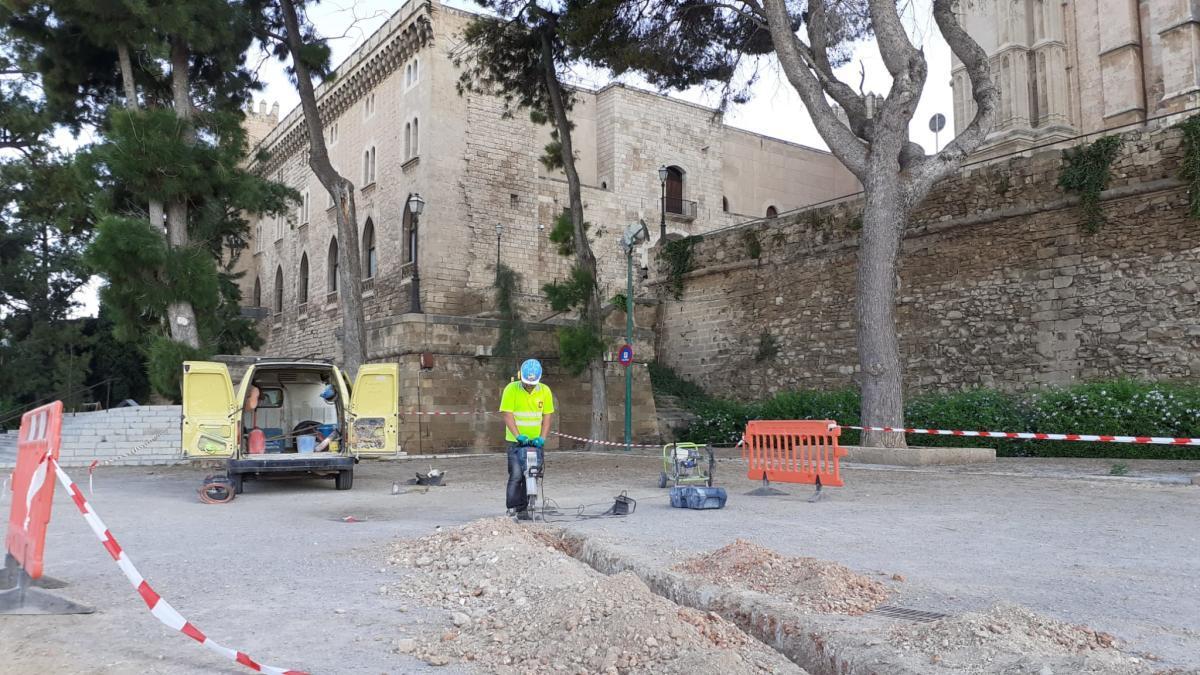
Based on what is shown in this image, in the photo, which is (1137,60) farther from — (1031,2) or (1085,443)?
(1085,443)

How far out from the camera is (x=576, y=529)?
663 cm

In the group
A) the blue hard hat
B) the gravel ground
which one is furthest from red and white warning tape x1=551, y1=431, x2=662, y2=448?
the blue hard hat

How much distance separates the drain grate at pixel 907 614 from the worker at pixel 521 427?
3922 mm

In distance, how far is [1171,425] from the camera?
43.2ft

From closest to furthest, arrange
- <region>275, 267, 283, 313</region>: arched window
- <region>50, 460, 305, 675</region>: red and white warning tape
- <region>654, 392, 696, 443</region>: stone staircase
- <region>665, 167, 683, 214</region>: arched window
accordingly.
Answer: <region>50, 460, 305, 675</region>: red and white warning tape
<region>654, 392, 696, 443</region>: stone staircase
<region>665, 167, 683, 214</region>: arched window
<region>275, 267, 283, 313</region>: arched window

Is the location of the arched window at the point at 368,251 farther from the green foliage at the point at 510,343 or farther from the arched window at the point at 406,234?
the green foliage at the point at 510,343

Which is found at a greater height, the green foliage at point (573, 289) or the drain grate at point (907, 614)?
the green foliage at point (573, 289)

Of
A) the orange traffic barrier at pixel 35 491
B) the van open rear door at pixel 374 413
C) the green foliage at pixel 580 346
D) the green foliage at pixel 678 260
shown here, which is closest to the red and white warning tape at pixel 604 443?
the green foliage at pixel 580 346

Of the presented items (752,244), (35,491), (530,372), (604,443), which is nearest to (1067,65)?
(752,244)

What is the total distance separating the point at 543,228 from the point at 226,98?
37.8 feet

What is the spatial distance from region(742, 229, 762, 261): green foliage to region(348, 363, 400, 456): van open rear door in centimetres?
1310

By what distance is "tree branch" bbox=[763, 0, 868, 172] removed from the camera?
1375cm

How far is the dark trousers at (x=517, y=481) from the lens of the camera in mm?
7551

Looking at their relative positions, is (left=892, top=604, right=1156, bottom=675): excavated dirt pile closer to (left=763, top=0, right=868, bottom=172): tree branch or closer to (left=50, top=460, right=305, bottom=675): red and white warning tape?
(left=50, top=460, right=305, bottom=675): red and white warning tape
